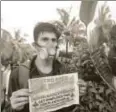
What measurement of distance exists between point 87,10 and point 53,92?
560 mm

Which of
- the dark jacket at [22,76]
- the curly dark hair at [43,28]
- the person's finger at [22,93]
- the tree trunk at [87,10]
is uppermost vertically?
the tree trunk at [87,10]

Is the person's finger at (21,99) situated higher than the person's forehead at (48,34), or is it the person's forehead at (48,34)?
the person's forehead at (48,34)

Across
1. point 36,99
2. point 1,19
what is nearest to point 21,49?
point 1,19

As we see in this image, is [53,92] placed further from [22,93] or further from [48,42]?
[48,42]

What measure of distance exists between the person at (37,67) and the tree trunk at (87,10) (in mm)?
206

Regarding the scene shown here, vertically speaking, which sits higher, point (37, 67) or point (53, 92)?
point (37, 67)

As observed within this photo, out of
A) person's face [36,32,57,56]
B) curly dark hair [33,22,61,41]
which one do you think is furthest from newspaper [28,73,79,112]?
curly dark hair [33,22,61,41]

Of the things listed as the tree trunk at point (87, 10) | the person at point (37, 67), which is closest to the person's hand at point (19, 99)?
the person at point (37, 67)

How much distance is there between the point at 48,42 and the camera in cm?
143

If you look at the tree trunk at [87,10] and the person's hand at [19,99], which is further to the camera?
the tree trunk at [87,10]

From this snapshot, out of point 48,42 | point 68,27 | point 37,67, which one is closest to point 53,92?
point 37,67

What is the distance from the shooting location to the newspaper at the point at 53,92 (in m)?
1.38

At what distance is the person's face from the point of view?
1.41 meters

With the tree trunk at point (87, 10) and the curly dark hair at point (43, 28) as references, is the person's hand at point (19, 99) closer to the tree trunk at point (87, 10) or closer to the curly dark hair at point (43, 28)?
the curly dark hair at point (43, 28)
